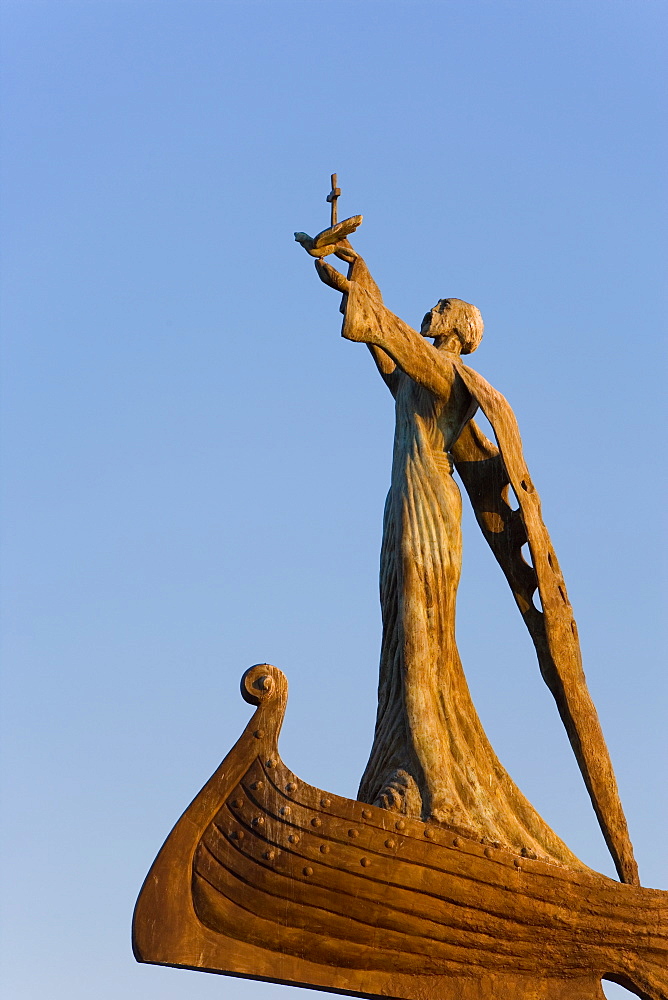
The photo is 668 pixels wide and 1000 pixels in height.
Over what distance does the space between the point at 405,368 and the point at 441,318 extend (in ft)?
2.48

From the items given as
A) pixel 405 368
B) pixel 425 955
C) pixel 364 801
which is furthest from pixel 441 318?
pixel 425 955

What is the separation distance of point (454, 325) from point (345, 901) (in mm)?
3930

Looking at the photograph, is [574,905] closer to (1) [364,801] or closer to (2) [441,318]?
(1) [364,801]

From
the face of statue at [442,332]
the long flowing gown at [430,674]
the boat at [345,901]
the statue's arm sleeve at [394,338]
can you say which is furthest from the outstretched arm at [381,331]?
the boat at [345,901]

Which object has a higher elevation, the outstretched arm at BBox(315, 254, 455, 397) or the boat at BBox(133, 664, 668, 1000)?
the outstretched arm at BBox(315, 254, 455, 397)

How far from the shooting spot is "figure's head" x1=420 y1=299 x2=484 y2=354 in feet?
40.7

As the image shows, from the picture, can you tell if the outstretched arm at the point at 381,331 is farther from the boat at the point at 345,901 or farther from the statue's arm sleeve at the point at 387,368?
the boat at the point at 345,901

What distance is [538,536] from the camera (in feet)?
39.2

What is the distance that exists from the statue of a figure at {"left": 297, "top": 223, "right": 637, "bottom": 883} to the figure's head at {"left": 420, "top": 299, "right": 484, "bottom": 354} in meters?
0.12

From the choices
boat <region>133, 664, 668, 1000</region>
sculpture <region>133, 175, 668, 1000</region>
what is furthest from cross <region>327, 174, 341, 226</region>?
boat <region>133, 664, 668, 1000</region>

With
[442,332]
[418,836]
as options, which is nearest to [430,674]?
[418,836]

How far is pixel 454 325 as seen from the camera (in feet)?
40.8

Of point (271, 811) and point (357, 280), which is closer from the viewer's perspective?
point (271, 811)

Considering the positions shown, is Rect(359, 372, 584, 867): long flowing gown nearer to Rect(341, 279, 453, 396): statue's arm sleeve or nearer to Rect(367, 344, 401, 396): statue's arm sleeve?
Rect(341, 279, 453, 396): statue's arm sleeve
